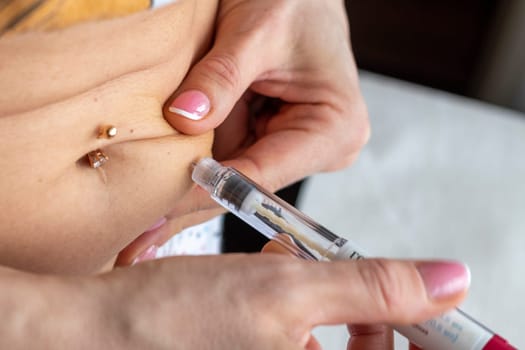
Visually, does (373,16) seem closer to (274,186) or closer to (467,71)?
(467,71)

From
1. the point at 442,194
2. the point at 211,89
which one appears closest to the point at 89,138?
the point at 211,89

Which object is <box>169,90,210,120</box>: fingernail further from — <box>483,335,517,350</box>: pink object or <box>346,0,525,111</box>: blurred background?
<box>346,0,525,111</box>: blurred background

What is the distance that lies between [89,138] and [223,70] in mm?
152

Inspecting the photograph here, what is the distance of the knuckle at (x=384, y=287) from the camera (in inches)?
15.4

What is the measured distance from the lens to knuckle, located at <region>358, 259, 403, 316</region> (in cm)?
39

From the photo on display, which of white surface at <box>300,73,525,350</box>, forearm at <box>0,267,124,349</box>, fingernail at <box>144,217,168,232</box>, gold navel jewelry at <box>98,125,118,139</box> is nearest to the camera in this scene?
forearm at <box>0,267,124,349</box>

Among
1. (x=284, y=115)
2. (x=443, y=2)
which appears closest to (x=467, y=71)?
(x=443, y=2)

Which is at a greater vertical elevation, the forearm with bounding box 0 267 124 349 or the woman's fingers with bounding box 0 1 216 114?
the woman's fingers with bounding box 0 1 216 114

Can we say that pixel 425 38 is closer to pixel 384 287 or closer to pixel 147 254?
pixel 147 254

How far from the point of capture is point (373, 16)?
2059 mm

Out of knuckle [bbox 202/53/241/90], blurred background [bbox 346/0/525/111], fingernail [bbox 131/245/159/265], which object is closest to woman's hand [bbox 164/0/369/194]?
knuckle [bbox 202/53/241/90]

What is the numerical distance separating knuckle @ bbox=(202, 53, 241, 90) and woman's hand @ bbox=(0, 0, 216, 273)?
0.02 m

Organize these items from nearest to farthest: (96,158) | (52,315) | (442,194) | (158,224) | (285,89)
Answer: (52,315) → (96,158) → (158,224) → (285,89) → (442,194)

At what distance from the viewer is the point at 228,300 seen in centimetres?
38
